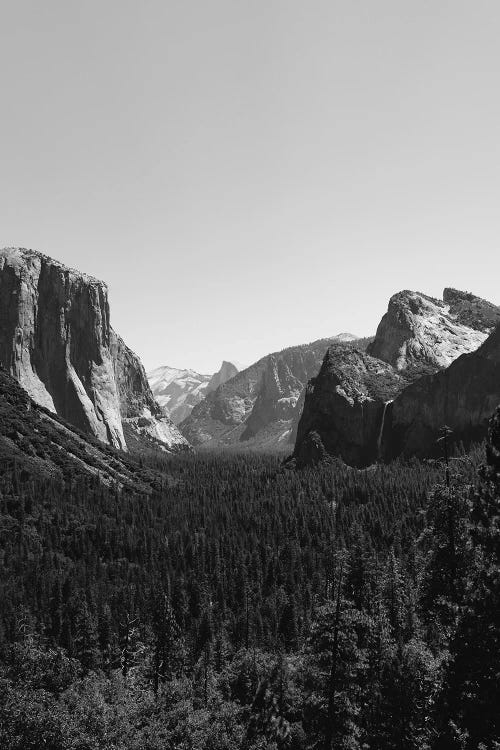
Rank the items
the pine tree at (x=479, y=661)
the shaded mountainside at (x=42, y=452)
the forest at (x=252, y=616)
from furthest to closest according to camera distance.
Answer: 1. the shaded mountainside at (x=42, y=452)
2. the forest at (x=252, y=616)
3. the pine tree at (x=479, y=661)

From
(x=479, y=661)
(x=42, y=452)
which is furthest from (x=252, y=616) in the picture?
(x=42, y=452)

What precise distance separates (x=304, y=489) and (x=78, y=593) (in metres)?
103

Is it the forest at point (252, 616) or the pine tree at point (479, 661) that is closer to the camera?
the pine tree at point (479, 661)

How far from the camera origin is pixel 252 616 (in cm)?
9769

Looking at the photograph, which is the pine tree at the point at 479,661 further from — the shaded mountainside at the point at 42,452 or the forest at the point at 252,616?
the shaded mountainside at the point at 42,452

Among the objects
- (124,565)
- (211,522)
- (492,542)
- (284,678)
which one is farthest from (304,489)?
(492,542)

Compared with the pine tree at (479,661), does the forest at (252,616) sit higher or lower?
lower

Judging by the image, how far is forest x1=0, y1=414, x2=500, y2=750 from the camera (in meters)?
27.5

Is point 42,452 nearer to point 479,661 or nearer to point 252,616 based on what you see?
point 252,616

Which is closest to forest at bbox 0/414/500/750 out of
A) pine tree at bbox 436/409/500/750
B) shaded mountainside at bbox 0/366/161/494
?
pine tree at bbox 436/409/500/750

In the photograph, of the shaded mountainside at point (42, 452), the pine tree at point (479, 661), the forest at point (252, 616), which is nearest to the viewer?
the pine tree at point (479, 661)

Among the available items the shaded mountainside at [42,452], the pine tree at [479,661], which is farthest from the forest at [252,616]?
the shaded mountainside at [42,452]

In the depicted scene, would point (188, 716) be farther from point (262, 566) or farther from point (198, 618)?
point (262, 566)

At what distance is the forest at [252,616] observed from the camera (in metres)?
27.5
